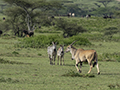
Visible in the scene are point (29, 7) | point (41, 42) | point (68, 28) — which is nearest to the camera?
point (41, 42)

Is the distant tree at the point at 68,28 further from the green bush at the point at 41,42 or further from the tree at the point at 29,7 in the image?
the green bush at the point at 41,42

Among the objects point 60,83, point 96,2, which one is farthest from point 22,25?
point 96,2

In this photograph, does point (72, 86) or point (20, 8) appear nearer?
point (72, 86)

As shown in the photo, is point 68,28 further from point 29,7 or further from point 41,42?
point 41,42

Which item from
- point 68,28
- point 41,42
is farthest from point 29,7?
point 41,42

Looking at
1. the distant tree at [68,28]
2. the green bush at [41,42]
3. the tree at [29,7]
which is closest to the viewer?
the green bush at [41,42]

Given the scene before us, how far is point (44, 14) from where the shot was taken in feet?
147

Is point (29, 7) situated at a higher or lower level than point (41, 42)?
higher

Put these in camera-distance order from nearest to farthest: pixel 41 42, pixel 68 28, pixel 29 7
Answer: pixel 41 42, pixel 29 7, pixel 68 28

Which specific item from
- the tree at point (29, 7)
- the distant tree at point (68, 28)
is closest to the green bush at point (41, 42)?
the distant tree at point (68, 28)

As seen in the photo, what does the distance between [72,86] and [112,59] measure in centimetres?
1132

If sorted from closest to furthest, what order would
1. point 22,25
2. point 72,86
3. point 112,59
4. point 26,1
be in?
point 72,86 → point 112,59 → point 26,1 → point 22,25

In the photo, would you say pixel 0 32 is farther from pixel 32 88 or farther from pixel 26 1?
pixel 32 88

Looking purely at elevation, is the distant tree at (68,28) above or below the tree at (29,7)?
below
